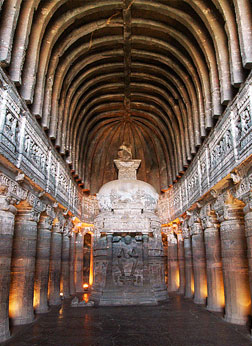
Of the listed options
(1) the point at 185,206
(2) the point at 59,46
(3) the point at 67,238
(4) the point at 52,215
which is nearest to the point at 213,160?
(1) the point at 185,206

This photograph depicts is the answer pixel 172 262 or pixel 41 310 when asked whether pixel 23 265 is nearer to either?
pixel 41 310

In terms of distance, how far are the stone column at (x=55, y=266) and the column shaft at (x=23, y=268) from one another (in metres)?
3.56

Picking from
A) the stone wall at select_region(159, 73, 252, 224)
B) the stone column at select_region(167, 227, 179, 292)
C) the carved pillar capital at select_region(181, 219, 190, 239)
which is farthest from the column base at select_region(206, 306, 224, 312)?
the stone column at select_region(167, 227, 179, 292)

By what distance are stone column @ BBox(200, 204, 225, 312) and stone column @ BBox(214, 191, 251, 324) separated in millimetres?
1666

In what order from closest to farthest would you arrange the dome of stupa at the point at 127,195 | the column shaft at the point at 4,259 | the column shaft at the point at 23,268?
the column shaft at the point at 4,259
the column shaft at the point at 23,268
the dome of stupa at the point at 127,195

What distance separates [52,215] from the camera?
43.3 feet

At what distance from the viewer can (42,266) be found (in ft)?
38.8

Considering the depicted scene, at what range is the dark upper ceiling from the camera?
9367 millimetres

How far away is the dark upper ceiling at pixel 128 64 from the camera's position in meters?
9.37

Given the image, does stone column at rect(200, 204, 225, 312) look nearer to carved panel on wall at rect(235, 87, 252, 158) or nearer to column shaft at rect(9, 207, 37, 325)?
carved panel on wall at rect(235, 87, 252, 158)

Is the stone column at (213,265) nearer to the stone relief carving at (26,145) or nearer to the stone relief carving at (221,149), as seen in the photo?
the stone relief carving at (221,149)

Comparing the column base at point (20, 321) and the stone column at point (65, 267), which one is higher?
the stone column at point (65, 267)

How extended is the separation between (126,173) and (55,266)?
8.44 m

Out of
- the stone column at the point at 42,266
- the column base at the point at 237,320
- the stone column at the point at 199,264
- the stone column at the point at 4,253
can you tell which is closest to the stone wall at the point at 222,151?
the stone column at the point at 199,264
